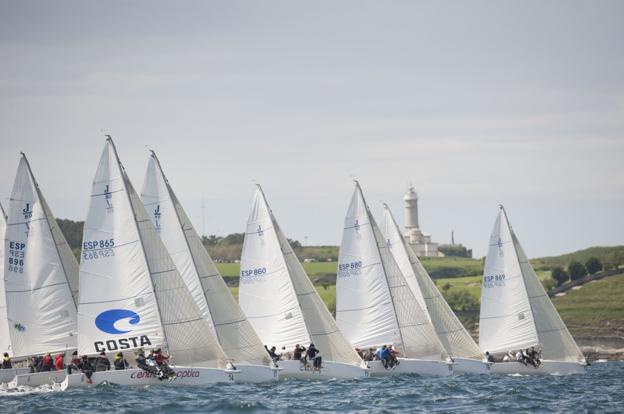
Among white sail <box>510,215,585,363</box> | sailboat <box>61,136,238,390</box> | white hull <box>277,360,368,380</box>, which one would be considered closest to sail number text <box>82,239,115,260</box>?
sailboat <box>61,136,238,390</box>

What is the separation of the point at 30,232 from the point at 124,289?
6.74 m

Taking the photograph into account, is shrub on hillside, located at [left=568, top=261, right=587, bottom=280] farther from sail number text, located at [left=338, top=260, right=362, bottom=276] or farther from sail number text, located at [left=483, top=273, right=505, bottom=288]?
sail number text, located at [left=338, top=260, right=362, bottom=276]

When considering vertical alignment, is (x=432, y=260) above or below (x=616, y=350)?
above

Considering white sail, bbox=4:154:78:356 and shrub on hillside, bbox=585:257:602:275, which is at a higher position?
shrub on hillside, bbox=585:257:602:275

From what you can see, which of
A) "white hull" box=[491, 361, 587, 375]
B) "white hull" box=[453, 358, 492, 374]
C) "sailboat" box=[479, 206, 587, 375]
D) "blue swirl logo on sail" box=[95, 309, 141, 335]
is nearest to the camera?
"blue swirl logo on sail" box=[95, 309, 141, 335]

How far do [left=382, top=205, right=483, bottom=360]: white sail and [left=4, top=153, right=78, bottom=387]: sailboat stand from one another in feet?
71.6

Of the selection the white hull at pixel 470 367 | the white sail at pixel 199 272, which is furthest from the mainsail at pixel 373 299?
the white sail at pixel 199 272

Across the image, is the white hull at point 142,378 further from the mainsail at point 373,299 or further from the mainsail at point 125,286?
the mainsail at point 373,299

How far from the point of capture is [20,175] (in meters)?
52.6

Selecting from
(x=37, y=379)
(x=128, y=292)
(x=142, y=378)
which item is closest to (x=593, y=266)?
(x=128, y=292)

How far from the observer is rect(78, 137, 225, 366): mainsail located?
156 feet

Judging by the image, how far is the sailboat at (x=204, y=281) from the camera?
5259cm

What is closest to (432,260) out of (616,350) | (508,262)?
(616,350)

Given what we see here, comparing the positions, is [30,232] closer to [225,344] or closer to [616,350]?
[225,344]
